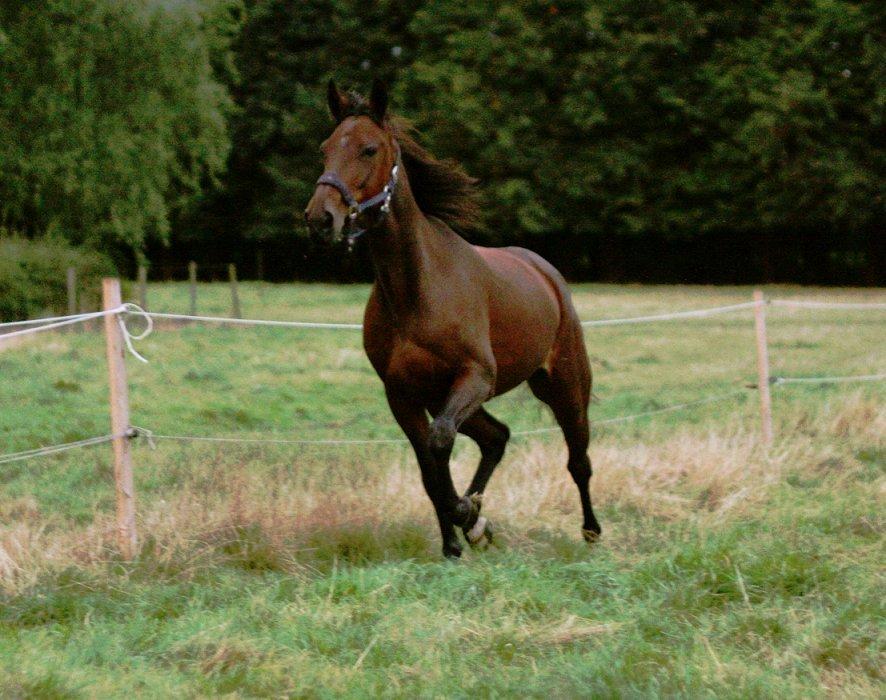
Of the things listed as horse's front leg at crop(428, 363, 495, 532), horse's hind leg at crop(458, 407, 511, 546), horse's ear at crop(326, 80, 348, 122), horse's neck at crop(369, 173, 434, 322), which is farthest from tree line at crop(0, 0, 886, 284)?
horse's front leg at crop(428, 363, 495, 532)

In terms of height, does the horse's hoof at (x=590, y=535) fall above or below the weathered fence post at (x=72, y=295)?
above

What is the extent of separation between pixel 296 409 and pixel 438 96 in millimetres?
32582

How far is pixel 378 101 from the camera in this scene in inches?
230

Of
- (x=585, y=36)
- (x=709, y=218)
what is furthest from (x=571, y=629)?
(x=585, y=36)

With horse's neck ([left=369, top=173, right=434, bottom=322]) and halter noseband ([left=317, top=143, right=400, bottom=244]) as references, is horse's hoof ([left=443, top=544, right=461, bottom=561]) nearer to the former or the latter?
horse's neck ([left=369, top=173, right=434, bottom=322])

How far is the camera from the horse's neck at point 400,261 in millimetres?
5895

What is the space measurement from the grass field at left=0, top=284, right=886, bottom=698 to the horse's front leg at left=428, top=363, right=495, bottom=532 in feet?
0.81

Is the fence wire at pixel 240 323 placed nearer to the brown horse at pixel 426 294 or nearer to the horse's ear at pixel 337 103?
the brown horse at pixel 426 294

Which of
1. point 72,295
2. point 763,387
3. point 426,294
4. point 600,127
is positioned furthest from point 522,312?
point 600,127

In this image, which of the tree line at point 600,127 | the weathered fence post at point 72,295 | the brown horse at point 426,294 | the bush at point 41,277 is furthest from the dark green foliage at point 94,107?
the brown horse at point 426,294

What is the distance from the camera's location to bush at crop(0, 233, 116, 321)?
20281 mm

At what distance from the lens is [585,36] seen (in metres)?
44.2

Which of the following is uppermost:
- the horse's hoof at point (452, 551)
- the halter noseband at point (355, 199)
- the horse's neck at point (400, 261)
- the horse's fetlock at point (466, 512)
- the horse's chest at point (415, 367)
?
the halter noseband at point (355, 199)

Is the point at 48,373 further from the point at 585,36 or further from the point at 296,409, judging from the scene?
the point at 585,36
